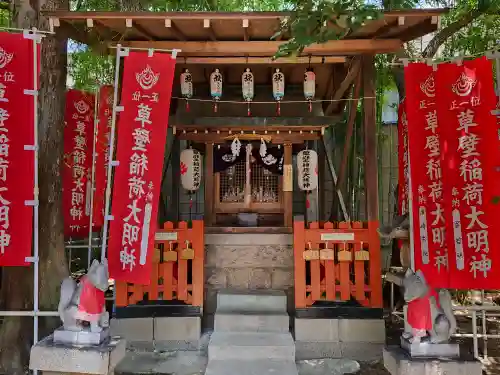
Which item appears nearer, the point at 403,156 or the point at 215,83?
the point at 403,156

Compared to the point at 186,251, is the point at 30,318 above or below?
below

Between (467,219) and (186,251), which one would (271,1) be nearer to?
(186,251)

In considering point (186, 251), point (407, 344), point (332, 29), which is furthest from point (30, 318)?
point (332, 29)

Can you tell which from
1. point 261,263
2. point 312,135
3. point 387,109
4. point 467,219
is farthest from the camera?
point 387,109

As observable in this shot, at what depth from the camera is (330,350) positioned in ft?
18.8

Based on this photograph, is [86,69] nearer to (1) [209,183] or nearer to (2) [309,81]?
(1) [209,183]

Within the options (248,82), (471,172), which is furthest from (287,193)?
(471,172)

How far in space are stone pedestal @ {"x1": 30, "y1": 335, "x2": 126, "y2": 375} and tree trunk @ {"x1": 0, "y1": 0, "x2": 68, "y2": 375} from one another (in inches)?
47.4

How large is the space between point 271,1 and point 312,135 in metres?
4.02

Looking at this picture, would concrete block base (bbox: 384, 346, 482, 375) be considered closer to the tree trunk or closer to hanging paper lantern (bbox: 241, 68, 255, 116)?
the tree trunk

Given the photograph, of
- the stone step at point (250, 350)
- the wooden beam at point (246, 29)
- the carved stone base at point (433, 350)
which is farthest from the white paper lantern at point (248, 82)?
the carved stone base at point (433, 350)

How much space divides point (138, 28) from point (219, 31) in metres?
1.24

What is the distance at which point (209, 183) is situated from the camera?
9109 mm

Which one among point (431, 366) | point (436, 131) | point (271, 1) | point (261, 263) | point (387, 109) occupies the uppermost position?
point (271, 1)
